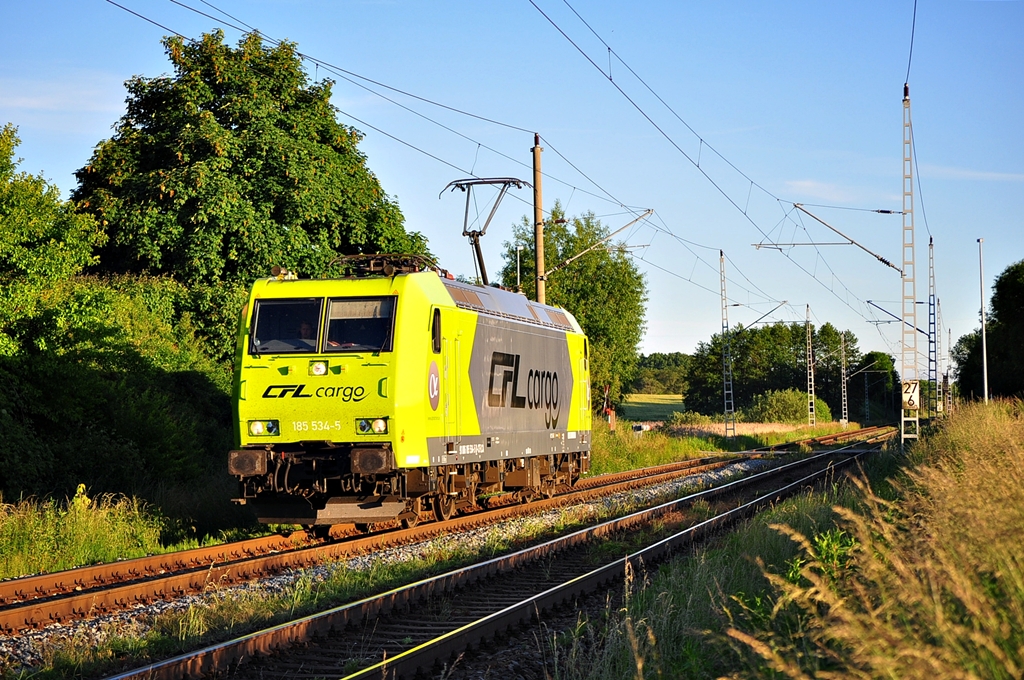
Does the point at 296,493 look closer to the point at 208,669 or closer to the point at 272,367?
the point at 272,367

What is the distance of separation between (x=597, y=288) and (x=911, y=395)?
31086mm

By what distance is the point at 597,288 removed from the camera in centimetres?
5944

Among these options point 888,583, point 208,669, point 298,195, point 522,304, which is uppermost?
point 298,195

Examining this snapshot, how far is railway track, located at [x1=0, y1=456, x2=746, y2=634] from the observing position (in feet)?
32.4

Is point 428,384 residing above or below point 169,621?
above

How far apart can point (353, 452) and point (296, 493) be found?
1.11 meters

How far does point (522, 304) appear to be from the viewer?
20172 mm

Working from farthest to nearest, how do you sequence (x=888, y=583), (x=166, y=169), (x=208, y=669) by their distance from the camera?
(x=166, y=169)
(x=208, y=669)
(x=888, y=583)

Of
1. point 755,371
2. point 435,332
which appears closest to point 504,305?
point 435,332

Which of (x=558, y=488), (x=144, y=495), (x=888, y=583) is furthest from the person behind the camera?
(x=558, y=488)

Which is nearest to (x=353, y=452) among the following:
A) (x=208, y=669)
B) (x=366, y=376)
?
(x=366, y=376)

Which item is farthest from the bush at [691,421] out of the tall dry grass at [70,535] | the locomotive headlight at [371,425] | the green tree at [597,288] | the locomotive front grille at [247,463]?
the tall dry grass at [70,535]

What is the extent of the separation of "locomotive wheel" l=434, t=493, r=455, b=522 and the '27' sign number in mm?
16667

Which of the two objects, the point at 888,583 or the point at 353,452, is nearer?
the point at 888,583
